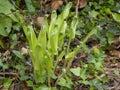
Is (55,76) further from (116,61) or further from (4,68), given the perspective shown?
(116,61)

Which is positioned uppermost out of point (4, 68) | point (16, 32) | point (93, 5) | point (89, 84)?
point (93, 5)

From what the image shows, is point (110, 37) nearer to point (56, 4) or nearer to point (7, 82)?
point (56, 4)

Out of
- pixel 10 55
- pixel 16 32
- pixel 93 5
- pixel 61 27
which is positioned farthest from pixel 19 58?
pixel 93 5

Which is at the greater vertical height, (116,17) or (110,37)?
(116,17)

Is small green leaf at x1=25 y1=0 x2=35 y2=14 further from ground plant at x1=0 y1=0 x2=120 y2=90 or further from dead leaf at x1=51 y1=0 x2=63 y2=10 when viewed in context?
dead leaf at x1=51 y1=0 x2=63 y2=10

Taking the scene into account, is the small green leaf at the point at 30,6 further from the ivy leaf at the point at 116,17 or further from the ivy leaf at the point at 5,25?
the ivy leaf at the point at 116,17

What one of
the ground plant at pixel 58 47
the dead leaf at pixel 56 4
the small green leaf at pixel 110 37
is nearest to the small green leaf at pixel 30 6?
the ground plant at pixel 58 47

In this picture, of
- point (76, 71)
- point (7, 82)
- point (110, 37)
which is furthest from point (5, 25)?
point (110, 37)

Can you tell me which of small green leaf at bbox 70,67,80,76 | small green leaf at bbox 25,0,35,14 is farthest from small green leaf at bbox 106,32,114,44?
small green leaf at bbox 25,0,35,14
